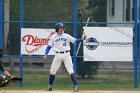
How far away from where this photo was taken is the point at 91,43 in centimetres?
Result: 1856

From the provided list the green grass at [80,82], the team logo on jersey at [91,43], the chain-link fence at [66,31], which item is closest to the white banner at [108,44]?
the team logo on jersey at [91,43]

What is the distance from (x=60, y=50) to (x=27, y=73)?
4748mm

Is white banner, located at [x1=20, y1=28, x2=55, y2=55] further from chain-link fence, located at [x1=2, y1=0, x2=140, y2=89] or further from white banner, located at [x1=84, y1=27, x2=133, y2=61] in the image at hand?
white banner, located at [x1=84, y1=27, x2=133, y2=61]

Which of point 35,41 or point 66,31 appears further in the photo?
point 66,31

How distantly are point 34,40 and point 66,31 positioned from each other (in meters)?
1.46

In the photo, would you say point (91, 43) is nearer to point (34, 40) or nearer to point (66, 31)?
point (66, 31)

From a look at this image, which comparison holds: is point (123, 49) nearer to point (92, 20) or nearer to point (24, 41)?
point (92, 20)

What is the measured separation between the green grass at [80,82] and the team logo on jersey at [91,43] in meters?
1.37

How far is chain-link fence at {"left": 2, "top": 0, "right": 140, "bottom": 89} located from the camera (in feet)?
62.8

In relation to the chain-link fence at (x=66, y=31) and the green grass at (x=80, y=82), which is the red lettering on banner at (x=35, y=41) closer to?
the chain-link fence at (x=66, y=31)

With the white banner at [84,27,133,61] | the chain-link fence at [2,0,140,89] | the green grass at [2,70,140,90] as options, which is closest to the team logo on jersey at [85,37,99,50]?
the white banner at [84,27,133,61]

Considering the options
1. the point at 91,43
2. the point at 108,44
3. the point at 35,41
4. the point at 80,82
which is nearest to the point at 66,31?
the point at 91,43

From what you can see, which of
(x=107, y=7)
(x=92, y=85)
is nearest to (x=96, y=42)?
(x=92, y=85)

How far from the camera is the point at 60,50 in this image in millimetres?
16203
